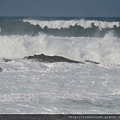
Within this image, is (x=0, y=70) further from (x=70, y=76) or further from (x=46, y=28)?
(x=46, y=28)

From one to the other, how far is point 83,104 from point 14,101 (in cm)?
179

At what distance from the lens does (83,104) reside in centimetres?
805

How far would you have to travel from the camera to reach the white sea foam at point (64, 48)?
17469mm

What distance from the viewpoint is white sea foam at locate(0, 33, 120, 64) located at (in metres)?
17.5

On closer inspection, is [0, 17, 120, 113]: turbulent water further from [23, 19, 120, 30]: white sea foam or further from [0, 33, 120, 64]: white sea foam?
[23, 19, 120, 30]: white sea foam

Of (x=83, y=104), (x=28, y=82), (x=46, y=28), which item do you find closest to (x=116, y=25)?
(x=46, y=28)

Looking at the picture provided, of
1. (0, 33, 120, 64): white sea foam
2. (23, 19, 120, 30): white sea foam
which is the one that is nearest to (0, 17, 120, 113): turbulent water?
(0, 33, 120, 64): white sea foam

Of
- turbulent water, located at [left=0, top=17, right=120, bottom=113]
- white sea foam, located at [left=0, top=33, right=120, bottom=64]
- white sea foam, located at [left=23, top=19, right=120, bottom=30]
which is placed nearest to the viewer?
turbulent water, located at [left=0, top=17, right=120, bottom=113]

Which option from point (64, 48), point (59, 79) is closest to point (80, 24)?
point (64, 48)

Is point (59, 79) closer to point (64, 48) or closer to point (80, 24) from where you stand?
point (64, 48)

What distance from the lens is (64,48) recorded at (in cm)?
1850

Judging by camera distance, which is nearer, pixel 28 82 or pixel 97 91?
pixel 97 91

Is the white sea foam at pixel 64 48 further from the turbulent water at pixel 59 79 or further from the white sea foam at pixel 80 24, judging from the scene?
the white sea foam at pixel 80 24

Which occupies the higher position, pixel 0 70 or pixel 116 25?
pixel 116 25
